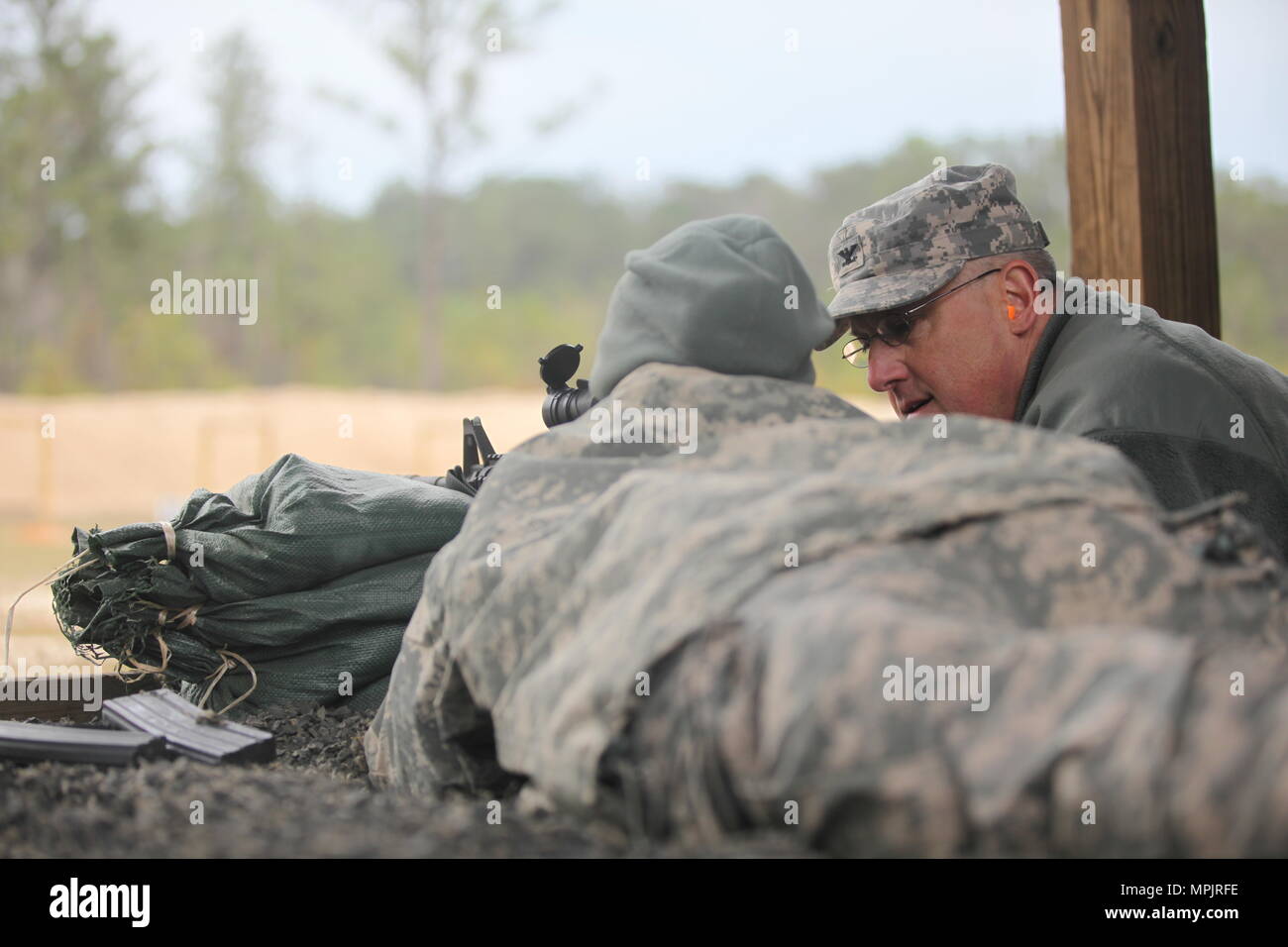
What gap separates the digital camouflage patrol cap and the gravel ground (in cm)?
140

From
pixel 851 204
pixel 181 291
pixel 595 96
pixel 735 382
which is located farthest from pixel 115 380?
pixel 735 382

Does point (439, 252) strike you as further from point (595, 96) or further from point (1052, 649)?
point (1052, 649)

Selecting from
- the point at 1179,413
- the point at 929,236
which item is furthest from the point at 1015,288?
the point at 1179,413

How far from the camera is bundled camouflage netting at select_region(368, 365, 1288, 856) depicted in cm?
95

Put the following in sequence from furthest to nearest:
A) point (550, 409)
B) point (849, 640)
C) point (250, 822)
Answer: point (550, 409)
point (250, 822)
point (849, 640)

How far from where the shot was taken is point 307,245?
64.5 feet

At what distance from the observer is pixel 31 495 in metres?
12.8

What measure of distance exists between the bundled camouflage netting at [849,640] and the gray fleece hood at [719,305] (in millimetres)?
68

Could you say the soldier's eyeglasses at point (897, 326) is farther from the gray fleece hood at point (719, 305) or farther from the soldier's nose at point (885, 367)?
the gray fleece hood at point (719, 305)

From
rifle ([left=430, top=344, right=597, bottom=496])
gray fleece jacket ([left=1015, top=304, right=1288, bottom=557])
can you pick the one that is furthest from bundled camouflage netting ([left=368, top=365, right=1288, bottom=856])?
gray fleece jacket ([left=1015, top=304, right=1288, bottom=557])

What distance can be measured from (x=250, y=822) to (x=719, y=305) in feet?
3.07

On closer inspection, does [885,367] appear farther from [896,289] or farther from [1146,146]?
[1146,146]

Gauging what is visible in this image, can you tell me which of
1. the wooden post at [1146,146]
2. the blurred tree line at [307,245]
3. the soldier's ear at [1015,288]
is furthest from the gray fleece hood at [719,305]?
the blurred tree line at [307,245]
